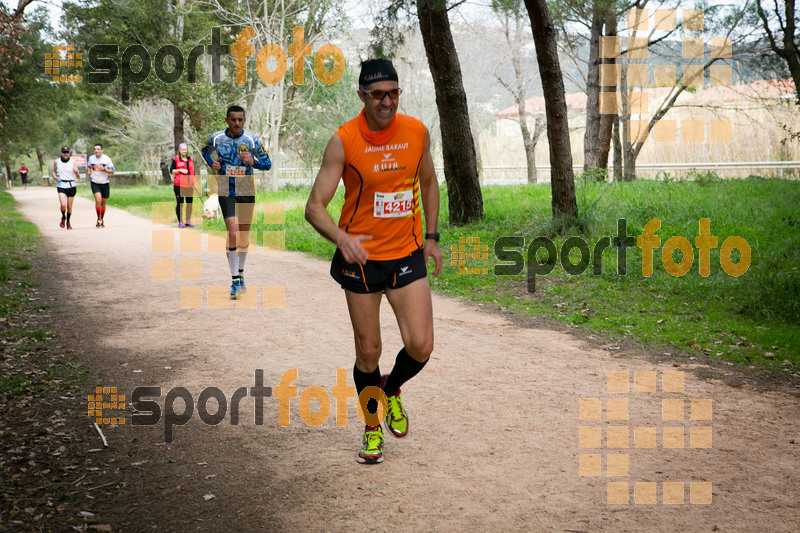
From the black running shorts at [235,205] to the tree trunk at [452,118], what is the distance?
249 inches

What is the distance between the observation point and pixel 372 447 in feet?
13.9

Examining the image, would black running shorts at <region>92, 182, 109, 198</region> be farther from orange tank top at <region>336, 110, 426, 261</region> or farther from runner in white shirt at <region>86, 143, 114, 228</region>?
orange tank top at <region>336, 110, 426, 261</region>

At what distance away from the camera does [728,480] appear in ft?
12.8

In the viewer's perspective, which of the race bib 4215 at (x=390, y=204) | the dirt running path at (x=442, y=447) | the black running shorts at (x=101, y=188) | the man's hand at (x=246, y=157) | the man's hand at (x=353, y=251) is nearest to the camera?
the dirt running path at (x=442, y=447)

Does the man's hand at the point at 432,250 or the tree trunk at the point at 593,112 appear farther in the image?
the tree trunk at the point at 593,112

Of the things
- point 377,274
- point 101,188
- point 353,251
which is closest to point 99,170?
point 101,188

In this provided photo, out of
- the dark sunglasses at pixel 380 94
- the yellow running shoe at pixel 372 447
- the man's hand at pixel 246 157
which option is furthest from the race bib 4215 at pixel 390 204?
the man's hand at pixel 246 157

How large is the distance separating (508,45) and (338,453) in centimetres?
3021

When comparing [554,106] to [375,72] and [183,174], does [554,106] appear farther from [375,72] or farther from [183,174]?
[183,174]

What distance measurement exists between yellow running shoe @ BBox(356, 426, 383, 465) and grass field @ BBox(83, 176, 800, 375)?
164 inches

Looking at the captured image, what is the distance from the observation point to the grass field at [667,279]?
25.0 ft

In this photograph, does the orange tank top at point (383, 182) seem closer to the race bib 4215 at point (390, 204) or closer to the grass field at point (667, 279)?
the race bib 4215 at point (390, 204)

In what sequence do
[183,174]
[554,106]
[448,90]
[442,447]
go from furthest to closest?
[183,174] < [448,90] < [554,106] < [442,447]

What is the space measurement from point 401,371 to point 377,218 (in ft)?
3.47
